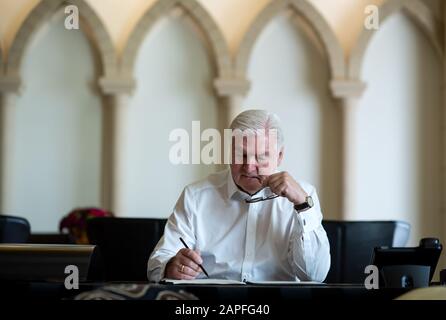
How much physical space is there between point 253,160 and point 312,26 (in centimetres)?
318

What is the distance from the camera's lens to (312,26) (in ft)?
18.1

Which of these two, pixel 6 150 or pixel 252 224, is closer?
pixel 252 224

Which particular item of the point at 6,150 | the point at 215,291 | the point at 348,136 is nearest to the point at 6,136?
the point at 6,150

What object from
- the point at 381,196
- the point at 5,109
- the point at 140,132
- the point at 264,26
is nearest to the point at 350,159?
the point at 381,196

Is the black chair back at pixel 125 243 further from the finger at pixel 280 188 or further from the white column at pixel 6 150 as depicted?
the white column at pixel 6 150

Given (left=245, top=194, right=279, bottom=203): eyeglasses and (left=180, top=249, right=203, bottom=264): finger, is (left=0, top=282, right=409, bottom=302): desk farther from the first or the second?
(left=245, top=194, right=279, bottom=203): eyeglasses

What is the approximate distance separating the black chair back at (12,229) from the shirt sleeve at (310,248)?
1.11 m

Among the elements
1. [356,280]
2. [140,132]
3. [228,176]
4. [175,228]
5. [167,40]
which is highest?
[167,40]

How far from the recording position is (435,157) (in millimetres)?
5605

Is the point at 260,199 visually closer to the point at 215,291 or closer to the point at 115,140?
the point at 215,291

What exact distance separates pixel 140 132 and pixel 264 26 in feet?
3.79

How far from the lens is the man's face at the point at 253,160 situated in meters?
2.53

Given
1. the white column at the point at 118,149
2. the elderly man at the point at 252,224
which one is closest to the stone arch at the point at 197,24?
the white column at the point at 118,149
